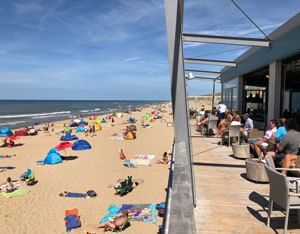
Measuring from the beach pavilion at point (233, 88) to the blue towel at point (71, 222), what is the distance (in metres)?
3.72

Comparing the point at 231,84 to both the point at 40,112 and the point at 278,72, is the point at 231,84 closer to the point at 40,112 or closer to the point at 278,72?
the point at 278,72

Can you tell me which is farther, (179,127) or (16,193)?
(16,193)

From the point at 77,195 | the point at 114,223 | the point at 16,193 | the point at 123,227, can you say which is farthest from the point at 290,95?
the point at 16,193

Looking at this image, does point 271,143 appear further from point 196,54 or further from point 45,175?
point 45,175

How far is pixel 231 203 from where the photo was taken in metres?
3.19

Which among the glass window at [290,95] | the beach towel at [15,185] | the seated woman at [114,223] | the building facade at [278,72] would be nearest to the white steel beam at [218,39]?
the building facade at [278,72]

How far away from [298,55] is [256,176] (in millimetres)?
3950

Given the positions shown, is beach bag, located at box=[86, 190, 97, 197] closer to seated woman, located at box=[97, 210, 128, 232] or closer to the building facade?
seated woman, located at box=[97, 210, 128, 232]

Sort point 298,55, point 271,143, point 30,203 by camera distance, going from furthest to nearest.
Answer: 1. point 30,203
2. point 298,55
3. point 271,143

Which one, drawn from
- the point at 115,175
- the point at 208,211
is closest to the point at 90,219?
the point at 115,175

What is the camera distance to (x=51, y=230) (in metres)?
5.70

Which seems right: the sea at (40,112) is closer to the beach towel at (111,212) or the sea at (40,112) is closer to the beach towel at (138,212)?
the beach towel at (111,212)

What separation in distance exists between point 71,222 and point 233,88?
417 inches

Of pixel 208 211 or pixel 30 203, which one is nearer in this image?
pixel 208 211
